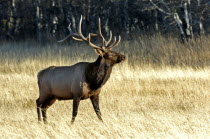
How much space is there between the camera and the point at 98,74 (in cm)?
707

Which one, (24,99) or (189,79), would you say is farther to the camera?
(189,79)

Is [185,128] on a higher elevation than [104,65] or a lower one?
lower

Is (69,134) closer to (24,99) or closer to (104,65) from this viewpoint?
(104,65)

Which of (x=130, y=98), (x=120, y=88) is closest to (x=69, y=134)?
(x=130, y=98)

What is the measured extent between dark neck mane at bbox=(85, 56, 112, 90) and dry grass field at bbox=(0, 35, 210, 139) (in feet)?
1.61

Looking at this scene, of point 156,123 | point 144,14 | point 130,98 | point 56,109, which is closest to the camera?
point 156,123

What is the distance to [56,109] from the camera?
27.8ft

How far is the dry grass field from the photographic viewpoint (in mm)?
6473

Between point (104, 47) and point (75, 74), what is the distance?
54cm

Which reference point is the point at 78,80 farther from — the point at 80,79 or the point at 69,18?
the point at 69,18

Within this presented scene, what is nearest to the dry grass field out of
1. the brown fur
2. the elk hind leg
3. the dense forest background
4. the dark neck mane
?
the elk hind leg

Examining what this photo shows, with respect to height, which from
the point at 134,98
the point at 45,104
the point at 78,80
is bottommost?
the point at 134,98

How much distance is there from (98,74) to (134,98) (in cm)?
248

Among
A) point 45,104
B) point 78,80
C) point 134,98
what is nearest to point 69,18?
point 134,98
